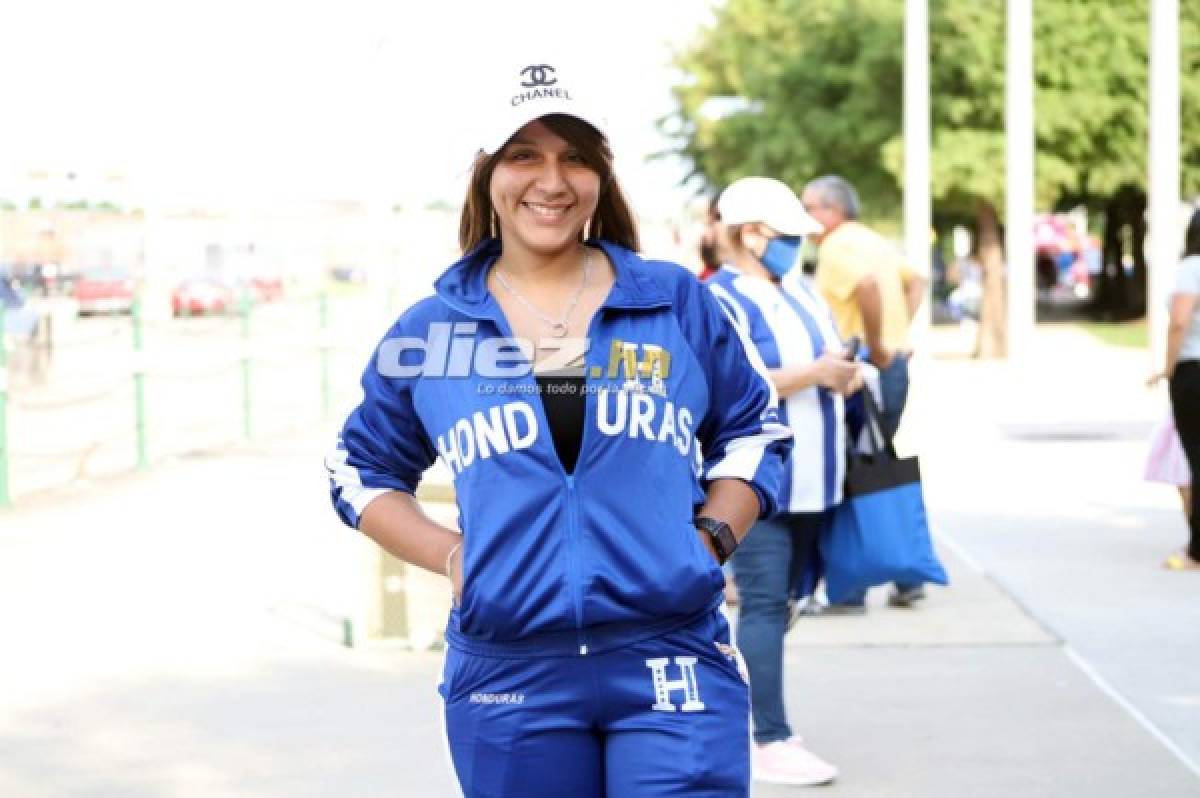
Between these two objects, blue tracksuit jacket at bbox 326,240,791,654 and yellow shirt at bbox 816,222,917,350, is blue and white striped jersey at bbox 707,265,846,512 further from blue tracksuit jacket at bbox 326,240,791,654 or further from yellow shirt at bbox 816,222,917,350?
yellow shirt at bbox 816,222,917,350

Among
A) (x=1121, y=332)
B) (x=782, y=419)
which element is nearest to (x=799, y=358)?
(x=782, y=419)

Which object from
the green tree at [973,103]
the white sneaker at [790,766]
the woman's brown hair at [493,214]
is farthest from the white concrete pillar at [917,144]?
the woman's brown hair at [493,214]

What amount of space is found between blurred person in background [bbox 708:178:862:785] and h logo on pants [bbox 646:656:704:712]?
114 inches

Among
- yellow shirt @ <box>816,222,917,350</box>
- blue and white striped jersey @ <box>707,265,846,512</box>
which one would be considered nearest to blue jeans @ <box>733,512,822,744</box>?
blue and white striped jersey @ <box>707,265,846,512</box>

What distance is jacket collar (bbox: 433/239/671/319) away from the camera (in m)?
3.30

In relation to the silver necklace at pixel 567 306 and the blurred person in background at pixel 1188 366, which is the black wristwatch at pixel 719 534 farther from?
the blurred person in background at pixel 1188 366

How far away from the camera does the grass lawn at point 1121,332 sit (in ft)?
129

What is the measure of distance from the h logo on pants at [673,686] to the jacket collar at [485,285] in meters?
0.53

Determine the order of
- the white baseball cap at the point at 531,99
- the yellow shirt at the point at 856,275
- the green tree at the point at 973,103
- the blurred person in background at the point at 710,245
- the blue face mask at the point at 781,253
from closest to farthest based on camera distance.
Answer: the white baseball cap at the point at 531,99, the blue face mask at the point at 781,253, the yellow shirt at the point at 856,275, the blurred person in background at the point at 710,245, the green tree at the point at 973,103

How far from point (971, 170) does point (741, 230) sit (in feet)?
97.1

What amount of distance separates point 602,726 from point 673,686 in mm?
119

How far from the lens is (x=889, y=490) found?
6.46 metres

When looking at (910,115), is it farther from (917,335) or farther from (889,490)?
(889,490)

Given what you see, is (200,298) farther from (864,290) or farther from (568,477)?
(568,477)
